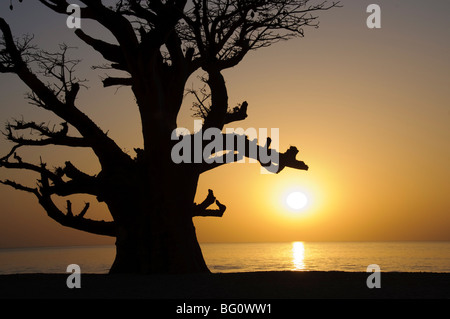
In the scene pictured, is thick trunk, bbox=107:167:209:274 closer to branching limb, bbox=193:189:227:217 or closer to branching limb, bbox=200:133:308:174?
branching limb, bbox=200:133:308:174

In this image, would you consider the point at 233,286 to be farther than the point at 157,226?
No

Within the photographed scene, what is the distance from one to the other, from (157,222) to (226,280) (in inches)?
138

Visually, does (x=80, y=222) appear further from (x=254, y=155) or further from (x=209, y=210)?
(x=254, y=155)

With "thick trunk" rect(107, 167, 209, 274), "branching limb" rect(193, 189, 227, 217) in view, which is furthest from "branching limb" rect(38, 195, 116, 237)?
"branching limb" rect(193, 189, 227, 217)

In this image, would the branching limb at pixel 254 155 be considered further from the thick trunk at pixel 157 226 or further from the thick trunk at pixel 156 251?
the thick trunk at pixel 156 251

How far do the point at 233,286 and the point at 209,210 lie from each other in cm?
872

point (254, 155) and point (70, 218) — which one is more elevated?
point (254, 155)

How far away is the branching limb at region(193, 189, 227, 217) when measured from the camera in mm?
21938

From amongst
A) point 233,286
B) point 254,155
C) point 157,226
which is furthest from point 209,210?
point 233,286

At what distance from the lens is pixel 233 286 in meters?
13.8

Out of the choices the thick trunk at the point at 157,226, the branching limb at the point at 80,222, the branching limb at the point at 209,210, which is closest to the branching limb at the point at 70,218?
the branching limb at the point at 80,222

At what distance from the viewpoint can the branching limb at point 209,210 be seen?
72.0 ft

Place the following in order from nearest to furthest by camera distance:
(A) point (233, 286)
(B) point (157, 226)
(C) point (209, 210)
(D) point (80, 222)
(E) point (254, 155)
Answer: (A) point (233, 286)
(B) point (157, 226)
(E) point (254, 155)
(D) point (80, 222)
(C) point (209, 210)
